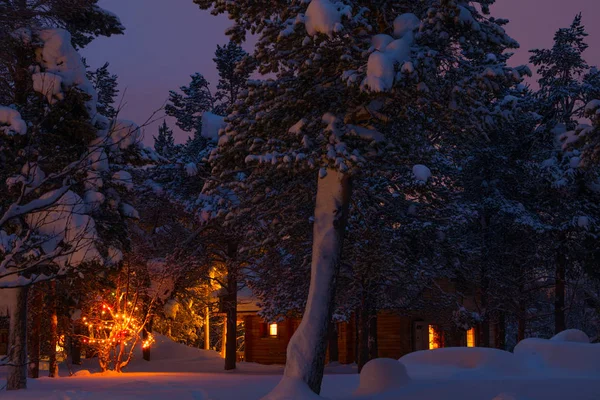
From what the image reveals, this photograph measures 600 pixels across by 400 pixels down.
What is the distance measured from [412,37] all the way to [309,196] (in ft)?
15.4

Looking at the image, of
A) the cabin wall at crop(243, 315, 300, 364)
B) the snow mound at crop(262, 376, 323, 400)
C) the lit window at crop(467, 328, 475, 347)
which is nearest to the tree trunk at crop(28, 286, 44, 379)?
the snow mound at crop(262, 376, 323, 400)

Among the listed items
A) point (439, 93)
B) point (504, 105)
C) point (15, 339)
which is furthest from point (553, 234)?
point (15, 339)

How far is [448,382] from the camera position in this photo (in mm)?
13844

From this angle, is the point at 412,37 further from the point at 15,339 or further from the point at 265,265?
the point at 265,265

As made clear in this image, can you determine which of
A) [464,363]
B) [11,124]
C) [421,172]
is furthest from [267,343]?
[11,124]

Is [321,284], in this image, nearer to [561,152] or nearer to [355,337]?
[561,152]

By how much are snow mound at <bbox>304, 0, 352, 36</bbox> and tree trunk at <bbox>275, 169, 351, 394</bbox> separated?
329 cm

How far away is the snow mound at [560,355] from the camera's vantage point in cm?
1534

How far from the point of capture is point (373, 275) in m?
20.2

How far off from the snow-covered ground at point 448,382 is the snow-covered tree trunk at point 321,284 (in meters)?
0.83

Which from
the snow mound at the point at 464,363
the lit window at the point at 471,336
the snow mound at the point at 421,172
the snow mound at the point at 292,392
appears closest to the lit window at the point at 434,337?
the lit window at the point at 471,336

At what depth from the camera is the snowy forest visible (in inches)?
493

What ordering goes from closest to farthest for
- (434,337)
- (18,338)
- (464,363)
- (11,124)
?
(11,124) < (18,338) < (464,363) < (434,337)

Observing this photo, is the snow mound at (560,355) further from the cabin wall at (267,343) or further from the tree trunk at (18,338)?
the cabin wall at (267,343)
